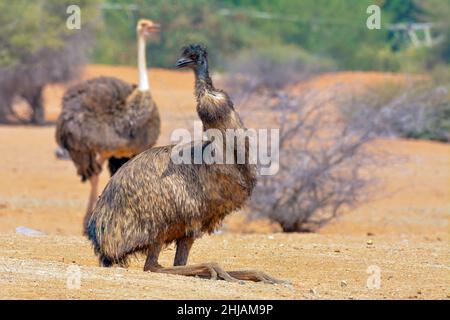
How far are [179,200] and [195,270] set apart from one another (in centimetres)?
50

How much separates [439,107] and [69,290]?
12565mm

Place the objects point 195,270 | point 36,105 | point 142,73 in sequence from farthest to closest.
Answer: point 36,105, point 142,73, point 195,270

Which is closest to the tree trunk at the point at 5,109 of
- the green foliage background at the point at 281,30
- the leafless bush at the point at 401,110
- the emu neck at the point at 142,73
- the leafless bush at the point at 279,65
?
the leafless bush at the point at 279,65

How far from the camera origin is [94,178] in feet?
49.0

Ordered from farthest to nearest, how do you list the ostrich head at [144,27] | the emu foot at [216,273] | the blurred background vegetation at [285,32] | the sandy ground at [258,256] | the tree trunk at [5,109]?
the blurred background vegetation at [285,32], the tree trunk at [5,109], the ostrich head at [144,27], the emu foot at [216,273], the sandy ground at [258,256]

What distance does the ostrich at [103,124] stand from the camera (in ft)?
48.4

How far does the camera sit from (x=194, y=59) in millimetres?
8602

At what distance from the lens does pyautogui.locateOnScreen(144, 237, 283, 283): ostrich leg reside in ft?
27.1

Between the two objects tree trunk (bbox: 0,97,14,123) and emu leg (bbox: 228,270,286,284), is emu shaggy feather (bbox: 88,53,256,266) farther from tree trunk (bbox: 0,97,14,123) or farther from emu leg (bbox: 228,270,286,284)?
tree trunk (bbox: 0,97,14,123)

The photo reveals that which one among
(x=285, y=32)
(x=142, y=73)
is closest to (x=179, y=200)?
(x=142, y=73)

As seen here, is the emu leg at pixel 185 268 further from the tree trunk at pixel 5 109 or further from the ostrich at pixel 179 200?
the tree trunk at pixel 5 109

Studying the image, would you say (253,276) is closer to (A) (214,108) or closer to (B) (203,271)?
(B) (203,271)

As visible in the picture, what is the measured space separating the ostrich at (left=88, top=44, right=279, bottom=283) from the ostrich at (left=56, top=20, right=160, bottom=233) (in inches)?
244

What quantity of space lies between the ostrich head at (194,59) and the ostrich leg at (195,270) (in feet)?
4.03
